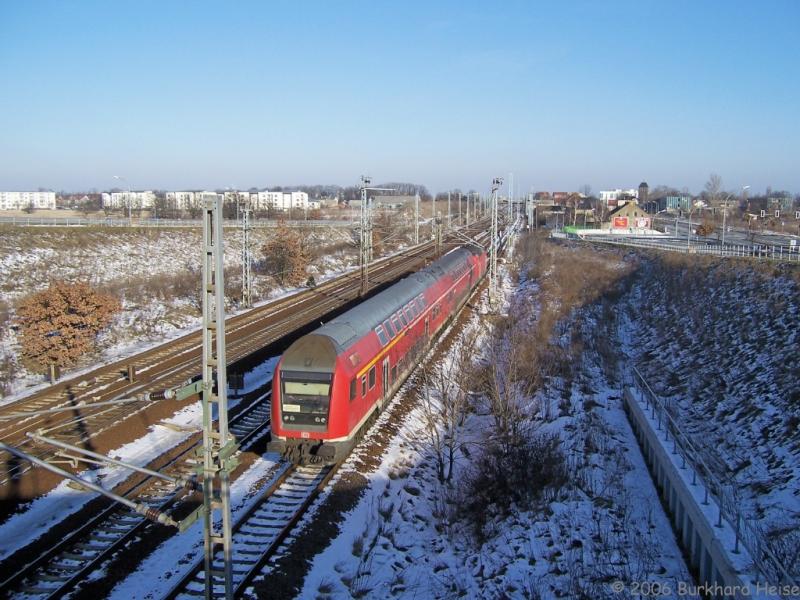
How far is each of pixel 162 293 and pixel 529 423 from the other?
1009 inches

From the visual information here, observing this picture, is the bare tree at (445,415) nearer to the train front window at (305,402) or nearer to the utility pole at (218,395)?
the train front window at (305,402)

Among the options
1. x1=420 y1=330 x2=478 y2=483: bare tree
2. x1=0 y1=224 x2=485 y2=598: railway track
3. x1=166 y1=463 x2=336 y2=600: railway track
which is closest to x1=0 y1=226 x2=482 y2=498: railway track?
x1=0 y1=224 x2=485 y2=598: railway track

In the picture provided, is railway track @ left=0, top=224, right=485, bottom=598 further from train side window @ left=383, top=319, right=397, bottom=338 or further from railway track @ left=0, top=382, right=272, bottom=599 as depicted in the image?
train side window @ left=383, top=319, right=397, bottom=338

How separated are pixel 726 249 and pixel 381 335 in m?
35.1

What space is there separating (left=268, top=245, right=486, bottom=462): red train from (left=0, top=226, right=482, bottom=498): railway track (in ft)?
11.2

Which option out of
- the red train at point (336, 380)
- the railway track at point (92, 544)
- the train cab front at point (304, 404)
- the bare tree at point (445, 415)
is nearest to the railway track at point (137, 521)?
the railway track at point (92, 544)

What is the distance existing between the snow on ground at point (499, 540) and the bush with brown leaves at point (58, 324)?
1313 centimetres

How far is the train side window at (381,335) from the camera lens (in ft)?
59.9

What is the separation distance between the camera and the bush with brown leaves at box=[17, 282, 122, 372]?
22641 millimetres

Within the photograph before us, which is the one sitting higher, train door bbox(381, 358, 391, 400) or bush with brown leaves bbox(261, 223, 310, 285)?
bush with brown leaves bbox(261, 223, 310, 285)

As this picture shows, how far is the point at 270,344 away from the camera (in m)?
27.6

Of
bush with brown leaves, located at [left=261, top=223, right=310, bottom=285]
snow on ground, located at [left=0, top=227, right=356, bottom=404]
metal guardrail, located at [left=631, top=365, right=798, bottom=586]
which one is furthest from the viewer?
bush with brown leaves, located at [left=261, top=223, right=310, bottom=285]

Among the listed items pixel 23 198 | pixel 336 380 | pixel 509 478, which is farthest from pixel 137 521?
pixel 23 198

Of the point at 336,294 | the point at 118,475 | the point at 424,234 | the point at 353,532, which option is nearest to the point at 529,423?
the point at 353,532
